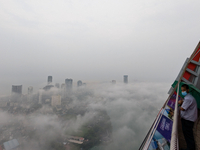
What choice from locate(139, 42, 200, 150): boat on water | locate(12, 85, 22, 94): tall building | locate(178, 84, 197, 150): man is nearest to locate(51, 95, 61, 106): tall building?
locate(12, 85, 22, 94): tall building

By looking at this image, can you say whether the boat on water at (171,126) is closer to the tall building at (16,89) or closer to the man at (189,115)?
the man at (189,115)

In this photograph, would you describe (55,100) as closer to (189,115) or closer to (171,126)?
(171,126)

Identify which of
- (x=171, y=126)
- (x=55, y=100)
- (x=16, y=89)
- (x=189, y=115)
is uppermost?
(x=189, y=115)

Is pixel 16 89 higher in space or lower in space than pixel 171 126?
lower

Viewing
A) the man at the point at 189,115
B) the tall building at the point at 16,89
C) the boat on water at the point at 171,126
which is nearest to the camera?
the man at the point at 189,115

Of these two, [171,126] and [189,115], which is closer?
[189,115]

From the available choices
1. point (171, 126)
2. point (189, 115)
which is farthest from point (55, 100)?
point (189, 115)

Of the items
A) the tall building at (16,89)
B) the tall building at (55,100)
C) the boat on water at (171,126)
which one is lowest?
the tall building at (55,100)

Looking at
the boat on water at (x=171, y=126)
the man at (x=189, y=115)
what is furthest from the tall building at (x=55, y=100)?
the man at (x=189, y=115)

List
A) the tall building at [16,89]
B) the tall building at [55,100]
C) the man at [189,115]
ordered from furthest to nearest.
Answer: the tall building at [55,100], the tall building at [16,89], the man at [189,115]

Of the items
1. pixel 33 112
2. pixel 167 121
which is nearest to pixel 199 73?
pixel 167 121

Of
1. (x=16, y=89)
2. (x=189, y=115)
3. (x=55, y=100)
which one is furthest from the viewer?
(x=55, y=100)

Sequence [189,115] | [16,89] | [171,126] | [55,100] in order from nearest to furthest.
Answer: [189,115] → [171,126] → [16,89] → [55,100]
